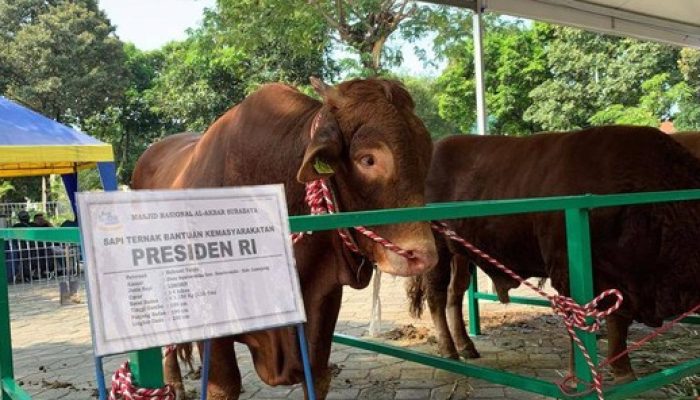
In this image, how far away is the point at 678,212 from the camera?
4.04 meters

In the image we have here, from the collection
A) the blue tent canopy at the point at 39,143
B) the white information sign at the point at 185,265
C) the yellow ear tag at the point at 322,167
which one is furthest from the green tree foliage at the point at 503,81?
the white information sign at the point at 185,265

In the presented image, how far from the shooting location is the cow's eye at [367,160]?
245cm

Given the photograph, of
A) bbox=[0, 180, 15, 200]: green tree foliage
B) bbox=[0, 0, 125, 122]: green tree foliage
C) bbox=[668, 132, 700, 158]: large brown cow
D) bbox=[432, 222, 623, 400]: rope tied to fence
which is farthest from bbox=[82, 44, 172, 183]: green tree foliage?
bbox=[432, 222, 623, 400]: rope tied to fence

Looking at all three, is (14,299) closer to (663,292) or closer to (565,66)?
(663,292)

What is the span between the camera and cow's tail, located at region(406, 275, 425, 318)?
19.6 ft

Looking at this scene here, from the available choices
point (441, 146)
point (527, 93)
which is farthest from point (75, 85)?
point (441, 146)

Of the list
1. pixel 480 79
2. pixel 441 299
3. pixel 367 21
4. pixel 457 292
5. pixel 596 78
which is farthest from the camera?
pixel 596 78

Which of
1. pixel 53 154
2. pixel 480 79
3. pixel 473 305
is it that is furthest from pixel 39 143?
pixel 473 305

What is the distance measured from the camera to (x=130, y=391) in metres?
1.42

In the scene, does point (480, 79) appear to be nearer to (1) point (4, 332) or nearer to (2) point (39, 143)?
(1) point (4, 332)

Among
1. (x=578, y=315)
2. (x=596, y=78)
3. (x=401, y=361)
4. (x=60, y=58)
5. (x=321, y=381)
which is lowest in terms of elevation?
(x=401, y=361)

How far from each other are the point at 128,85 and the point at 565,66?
2121 cm

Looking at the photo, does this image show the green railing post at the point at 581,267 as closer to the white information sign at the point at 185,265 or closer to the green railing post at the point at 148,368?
the white information sign at the point at 185,265

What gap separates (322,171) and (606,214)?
8.98 ft
